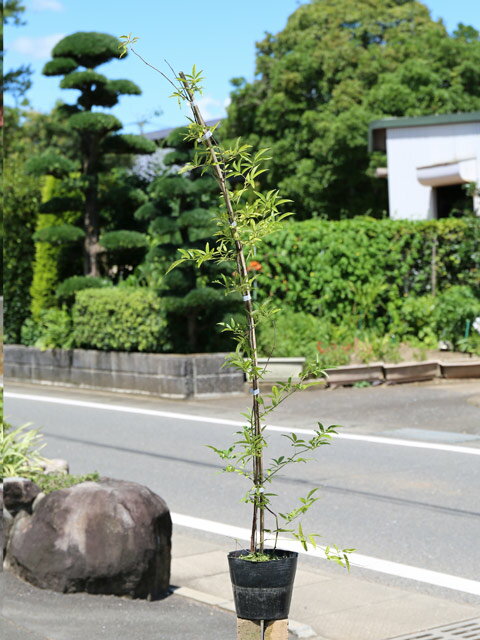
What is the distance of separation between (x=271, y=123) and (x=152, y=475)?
29.6m

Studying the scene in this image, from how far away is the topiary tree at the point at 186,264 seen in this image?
16203 mm

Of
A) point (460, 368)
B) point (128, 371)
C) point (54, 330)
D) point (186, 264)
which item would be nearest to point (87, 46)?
point (186, 264)

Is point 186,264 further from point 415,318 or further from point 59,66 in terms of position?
point 59,66

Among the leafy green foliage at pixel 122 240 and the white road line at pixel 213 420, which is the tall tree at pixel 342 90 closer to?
the leafy green foliage at pixel 122 240

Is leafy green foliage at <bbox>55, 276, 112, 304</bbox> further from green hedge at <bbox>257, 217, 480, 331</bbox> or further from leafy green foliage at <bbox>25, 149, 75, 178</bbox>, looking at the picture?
green hedge at <bbox>257, 217, 480, 331</bbox>

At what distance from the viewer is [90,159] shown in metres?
19.7

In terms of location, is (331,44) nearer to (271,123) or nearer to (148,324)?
(271,123)

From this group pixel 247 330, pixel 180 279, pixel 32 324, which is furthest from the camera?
pixel 32 324

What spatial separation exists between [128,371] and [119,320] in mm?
913

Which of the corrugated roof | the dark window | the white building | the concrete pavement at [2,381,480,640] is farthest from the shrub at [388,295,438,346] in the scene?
the concrete pavement at [2,381,480,640]

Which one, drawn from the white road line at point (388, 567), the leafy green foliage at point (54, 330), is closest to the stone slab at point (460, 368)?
the leafy green foliage at point (54, 330)

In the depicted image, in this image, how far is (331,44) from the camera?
39.1m

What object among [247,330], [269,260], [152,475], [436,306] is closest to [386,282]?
[436,306]

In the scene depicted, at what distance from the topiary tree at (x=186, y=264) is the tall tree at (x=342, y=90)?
1732cm
